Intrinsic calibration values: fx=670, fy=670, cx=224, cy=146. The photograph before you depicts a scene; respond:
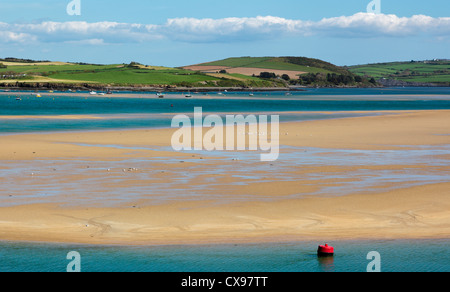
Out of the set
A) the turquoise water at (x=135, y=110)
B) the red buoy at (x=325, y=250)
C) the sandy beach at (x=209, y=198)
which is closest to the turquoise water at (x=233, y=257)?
the red buoy at (x=325, y=250)

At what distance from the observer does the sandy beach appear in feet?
49.8

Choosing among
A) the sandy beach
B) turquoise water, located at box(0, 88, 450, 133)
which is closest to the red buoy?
the sandy beach

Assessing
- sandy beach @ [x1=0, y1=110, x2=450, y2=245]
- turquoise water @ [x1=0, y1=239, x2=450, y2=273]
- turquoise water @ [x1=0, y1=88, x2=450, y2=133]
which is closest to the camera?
turquoise water @ [x1=0, y1=239, x2=450, y2=273]

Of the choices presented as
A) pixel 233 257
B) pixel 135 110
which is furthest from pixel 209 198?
pixel 135 110

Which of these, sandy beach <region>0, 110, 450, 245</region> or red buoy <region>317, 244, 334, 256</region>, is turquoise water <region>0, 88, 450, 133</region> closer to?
sandy beach <region>0, 110, 450, 245</region>

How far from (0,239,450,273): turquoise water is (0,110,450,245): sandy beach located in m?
0.56

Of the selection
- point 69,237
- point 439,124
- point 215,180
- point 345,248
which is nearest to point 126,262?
point 69,237

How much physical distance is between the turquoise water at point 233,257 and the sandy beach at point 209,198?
560 mm

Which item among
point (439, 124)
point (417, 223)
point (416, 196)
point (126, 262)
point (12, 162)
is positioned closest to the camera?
point (126, 262)

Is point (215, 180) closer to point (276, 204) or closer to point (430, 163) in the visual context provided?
point (276, 204)

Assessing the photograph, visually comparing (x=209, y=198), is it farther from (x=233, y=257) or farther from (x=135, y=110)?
(x=135, y=110)
